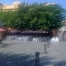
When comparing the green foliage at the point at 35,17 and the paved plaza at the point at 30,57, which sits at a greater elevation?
the green foliage at the point at 35,17

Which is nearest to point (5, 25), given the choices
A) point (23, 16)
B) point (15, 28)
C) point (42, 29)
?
point (15, 28)

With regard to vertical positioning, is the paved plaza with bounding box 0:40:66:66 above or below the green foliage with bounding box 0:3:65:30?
below

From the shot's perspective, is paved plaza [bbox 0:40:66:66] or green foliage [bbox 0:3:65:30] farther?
green foliage [bbox 0:3:65:30]

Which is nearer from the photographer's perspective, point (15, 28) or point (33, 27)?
point (33, 27)

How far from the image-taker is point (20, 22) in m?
45.0

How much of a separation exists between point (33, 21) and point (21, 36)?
351cm

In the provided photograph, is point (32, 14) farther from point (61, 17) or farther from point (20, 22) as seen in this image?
point (61, 17)

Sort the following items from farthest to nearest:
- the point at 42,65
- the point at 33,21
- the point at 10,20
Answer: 1. the point at 10,20
2. the point at 33,21
3. the point at 42,65

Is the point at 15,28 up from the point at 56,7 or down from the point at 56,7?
down

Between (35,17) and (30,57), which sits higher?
(35,17)

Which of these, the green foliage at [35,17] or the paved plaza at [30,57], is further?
the green foliage at [35,17]

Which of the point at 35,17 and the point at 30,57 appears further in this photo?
the point at 35,17

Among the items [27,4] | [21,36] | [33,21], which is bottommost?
[21,36]

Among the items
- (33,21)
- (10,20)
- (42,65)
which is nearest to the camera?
(42,65)
